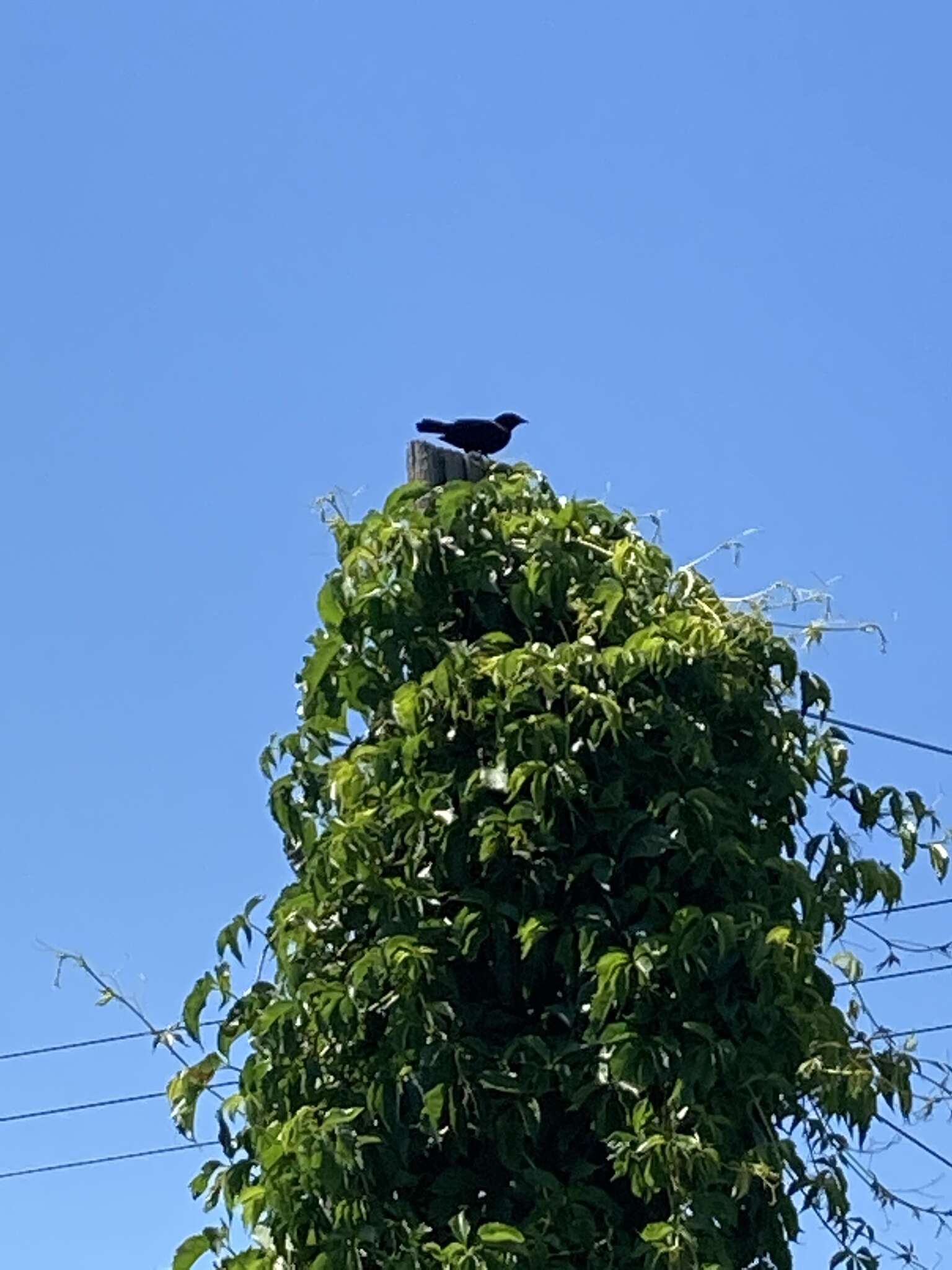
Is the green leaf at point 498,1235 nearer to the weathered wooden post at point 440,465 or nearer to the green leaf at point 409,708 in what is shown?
the green leaf at point 409,708

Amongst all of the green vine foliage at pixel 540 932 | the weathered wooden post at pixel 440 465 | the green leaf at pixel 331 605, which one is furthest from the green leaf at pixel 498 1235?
the weathered wooden post at pixel 440 465

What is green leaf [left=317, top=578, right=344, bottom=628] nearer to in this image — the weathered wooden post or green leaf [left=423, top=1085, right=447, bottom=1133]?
the weathered wooden post

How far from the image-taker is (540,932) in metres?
3.92

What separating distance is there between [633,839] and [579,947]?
0.83 ft

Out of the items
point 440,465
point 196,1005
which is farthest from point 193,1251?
point 440,465

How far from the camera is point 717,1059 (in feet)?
12.5

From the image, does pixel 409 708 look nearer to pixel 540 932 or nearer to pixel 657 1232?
pixel 540 932

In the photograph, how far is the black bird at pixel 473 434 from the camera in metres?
5.06

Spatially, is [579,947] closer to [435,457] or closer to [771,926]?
[771,926]

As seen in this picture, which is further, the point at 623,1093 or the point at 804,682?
the point at 804,682

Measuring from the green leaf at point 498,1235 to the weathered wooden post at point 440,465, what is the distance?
5.77ft

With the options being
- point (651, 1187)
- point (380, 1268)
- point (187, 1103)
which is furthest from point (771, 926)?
point (187, 1103)

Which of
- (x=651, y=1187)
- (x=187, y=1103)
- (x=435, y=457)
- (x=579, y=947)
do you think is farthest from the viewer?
(x=435, y=457)

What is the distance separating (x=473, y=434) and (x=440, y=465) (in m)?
0.43
